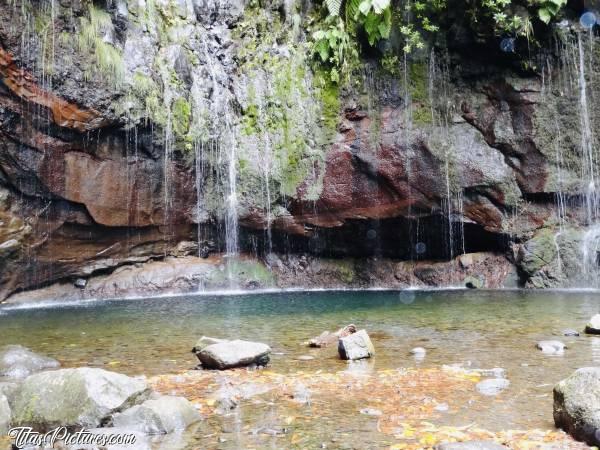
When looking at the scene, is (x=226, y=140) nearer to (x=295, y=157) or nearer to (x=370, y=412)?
(x=295, y=157)

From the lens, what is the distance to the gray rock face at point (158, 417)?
4.22 m

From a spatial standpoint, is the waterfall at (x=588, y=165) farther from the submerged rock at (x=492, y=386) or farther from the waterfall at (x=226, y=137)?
the submerged rock at (x=492, y=386)

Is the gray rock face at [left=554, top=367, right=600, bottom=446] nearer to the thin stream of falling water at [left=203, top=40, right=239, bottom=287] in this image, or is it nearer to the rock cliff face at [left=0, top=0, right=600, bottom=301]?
the rock cliff face at [left=0, top=0, right=600, bottom=301]

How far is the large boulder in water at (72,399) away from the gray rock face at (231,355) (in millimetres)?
1851

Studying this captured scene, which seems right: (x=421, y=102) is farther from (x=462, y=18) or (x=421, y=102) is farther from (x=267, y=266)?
(x=267, y=266)

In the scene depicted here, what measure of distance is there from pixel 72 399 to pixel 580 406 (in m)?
3.76

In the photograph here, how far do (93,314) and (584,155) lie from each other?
13934mm

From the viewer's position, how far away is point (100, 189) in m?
15.2

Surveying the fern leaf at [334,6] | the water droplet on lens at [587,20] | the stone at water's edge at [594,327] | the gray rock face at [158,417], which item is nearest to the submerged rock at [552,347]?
the stone at water's edge at [594,327]

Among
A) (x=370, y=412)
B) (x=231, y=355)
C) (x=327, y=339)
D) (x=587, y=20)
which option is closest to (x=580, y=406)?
(x=370, y=412)

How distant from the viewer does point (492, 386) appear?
209 inches

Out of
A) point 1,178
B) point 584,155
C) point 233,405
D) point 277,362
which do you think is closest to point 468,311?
point 277,362

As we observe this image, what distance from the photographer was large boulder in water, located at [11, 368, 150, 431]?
4.18 m

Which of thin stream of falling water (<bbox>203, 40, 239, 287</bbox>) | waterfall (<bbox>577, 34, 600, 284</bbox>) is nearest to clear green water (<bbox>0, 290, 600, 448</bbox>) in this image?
waterfall (<bbox>577, 34, 600, 284</bbox>)
